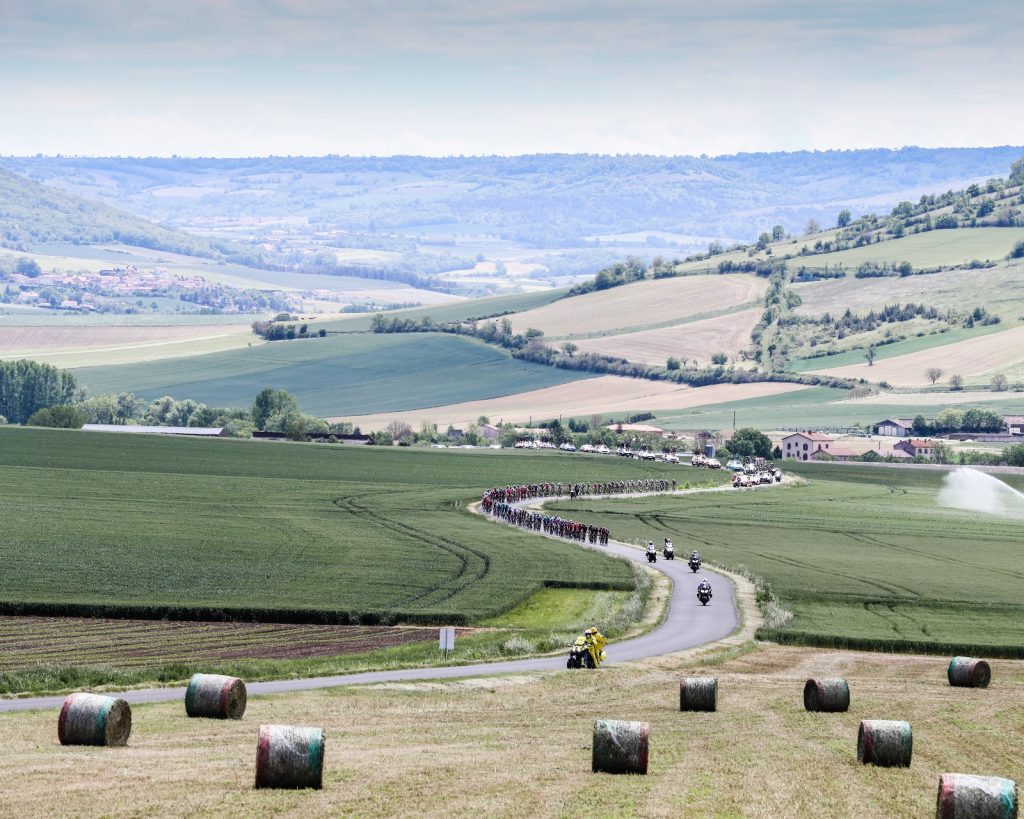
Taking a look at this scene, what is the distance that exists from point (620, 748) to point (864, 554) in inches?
2439

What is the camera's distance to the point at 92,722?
3038cm

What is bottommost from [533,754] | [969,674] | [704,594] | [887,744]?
[704,594]

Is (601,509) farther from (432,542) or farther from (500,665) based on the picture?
(500,665)

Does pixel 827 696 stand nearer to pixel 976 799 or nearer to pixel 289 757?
pixel 976 799

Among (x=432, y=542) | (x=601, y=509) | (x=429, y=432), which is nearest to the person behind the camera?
(x=432, y=542)

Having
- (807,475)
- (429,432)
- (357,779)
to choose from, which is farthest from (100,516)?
(429,432)

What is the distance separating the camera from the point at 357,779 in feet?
94.2

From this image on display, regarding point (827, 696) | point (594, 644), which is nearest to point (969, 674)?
point (827, 696)

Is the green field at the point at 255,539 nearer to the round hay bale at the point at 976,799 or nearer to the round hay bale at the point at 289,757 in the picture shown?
the round hay bale at the point at 289,757

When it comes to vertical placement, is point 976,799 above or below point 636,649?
above

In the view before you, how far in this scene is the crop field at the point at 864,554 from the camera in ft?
195

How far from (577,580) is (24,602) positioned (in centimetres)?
2445

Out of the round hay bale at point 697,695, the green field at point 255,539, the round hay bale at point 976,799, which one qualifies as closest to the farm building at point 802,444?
the green field at point 255,539

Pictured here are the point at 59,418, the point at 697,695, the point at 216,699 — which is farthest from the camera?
the point at 59,418
